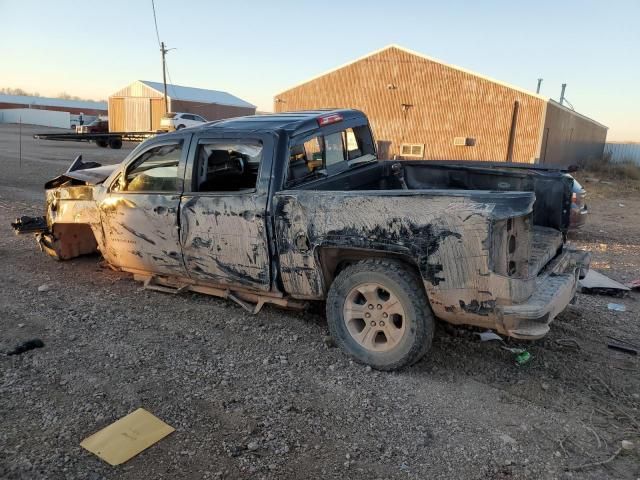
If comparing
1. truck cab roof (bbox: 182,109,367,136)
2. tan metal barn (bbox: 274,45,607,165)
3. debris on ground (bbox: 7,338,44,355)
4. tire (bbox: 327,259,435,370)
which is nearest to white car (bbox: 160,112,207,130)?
tan metal barn (bbox: 274,45,607,165)

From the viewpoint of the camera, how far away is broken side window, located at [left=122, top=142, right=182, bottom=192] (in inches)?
177

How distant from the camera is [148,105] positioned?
126 feet

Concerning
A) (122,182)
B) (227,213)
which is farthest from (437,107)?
(227,213)

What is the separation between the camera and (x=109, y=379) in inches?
137

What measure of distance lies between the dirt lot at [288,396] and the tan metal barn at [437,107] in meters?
18.1

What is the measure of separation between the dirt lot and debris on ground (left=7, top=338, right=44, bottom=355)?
0.06 m

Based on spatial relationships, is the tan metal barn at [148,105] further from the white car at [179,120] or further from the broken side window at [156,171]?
the broken side window at [156,171]

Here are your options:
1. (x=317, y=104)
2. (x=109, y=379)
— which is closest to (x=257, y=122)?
(x=109, y=379)

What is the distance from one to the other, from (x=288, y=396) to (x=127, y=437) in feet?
3.32

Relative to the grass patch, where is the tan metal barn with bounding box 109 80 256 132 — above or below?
above

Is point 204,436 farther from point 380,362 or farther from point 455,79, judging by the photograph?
point 455,79

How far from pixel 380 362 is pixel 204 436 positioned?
136cm

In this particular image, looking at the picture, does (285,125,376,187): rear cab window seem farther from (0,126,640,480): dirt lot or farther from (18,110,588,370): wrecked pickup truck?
(0,126,640,480): dirt lot

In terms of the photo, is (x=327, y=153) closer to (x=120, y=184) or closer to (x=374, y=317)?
(x=374, y=317)
